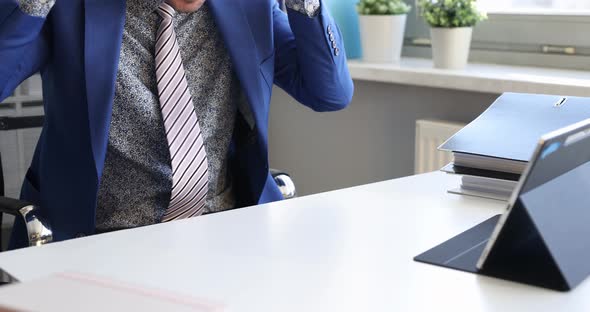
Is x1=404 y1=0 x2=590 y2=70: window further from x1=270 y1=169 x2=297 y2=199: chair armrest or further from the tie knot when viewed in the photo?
the tie knot

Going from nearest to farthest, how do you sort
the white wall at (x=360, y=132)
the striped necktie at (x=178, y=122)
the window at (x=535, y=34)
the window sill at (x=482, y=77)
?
the striped necktie at (x=178, y=122) → the window sill at (x=482, y=77) → the window at (x=535, y=34) → the white wall at (x=360, y=132)

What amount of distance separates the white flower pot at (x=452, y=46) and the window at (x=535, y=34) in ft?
0.40

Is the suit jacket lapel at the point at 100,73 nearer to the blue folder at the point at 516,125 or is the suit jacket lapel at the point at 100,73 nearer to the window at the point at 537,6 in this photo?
the blue folder at the point at 516,125

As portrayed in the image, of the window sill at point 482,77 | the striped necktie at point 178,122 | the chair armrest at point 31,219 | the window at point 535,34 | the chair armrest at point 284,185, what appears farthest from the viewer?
the window at point 535,34

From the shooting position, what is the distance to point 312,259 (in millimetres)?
1132

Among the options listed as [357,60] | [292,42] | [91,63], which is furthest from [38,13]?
[357,60]

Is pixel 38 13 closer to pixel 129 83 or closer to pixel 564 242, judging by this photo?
pixel 129 83

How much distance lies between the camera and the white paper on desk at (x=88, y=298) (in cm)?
91

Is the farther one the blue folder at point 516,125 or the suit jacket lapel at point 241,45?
the suit jacket lapel at point 241,45

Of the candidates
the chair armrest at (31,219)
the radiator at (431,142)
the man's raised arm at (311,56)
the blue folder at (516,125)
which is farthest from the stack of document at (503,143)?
the radiator at (431,142)

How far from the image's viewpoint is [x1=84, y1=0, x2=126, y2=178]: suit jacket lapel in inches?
61.7

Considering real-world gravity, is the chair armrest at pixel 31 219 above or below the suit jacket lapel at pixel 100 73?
below

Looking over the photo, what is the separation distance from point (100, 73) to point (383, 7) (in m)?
1.15

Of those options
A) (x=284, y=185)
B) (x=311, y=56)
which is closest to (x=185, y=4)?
(x=311, y=56)
